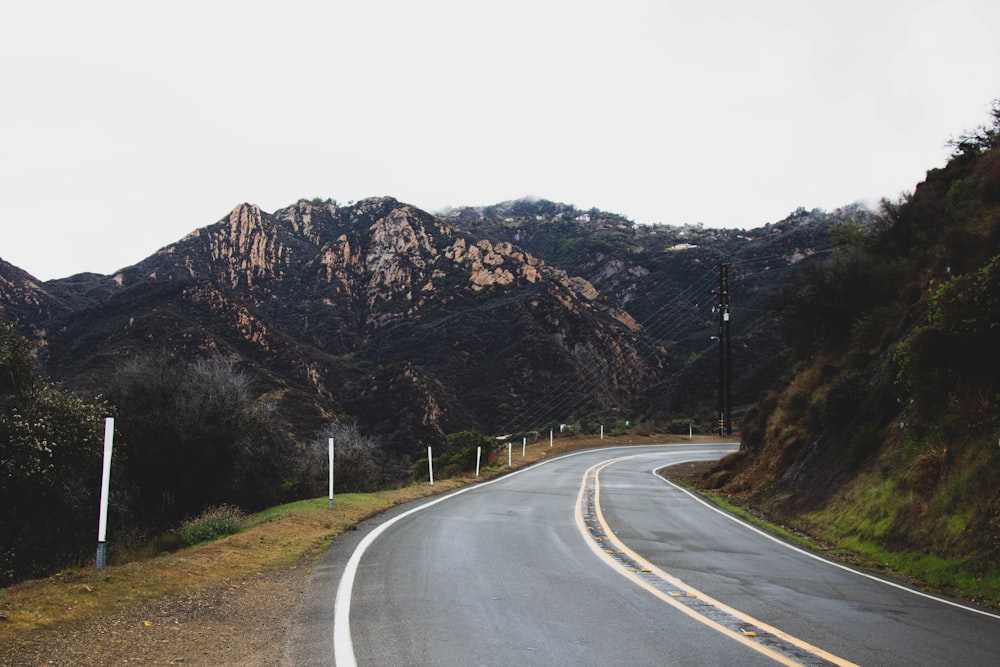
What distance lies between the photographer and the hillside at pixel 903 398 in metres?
→ 11.0

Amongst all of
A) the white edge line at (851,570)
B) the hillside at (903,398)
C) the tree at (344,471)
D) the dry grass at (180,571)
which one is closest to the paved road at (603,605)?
the white edge line at (851,570)

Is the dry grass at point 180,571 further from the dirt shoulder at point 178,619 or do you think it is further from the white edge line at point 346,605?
the white edge line at point 346,605

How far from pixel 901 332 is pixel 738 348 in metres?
78.3

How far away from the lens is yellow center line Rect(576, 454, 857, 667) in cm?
521

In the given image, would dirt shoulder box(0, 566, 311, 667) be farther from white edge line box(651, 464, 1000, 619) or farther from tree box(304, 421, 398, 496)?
tree box(304, 421, 398, 496)

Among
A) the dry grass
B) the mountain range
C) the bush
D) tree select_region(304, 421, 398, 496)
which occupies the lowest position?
tree select_region(304, 421, 398, 496)

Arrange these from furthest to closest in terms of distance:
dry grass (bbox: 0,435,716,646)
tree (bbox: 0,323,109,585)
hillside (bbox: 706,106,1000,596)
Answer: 1. tree (bbox: 0,323,109,585)
2. hillside (bbox: 706,106,1000,596)
3. dry grass (bbox: 0,435,716,646)

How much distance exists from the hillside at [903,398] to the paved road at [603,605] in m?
1.95

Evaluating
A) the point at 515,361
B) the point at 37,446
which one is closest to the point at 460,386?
the point at 515,361

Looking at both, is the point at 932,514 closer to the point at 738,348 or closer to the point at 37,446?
the point at 37,446

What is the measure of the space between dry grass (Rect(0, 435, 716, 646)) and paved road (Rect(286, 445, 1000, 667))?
2.33ft

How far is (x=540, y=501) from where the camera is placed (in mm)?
18344

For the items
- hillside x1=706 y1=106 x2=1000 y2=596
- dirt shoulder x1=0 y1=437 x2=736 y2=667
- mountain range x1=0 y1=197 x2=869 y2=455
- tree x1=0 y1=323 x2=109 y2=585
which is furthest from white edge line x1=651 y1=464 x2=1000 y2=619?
mountain range x1=0 y1=197 x2=869 y2=455

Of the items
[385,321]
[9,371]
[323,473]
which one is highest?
[385,321]
